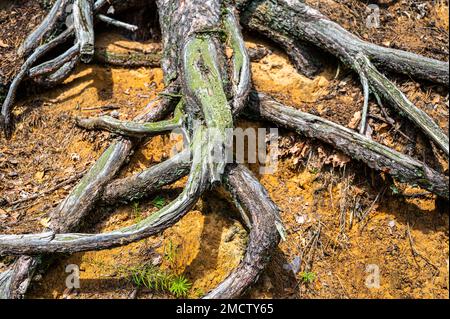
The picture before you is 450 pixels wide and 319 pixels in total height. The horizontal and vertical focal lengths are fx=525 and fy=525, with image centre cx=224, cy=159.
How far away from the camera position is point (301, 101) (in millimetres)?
5598

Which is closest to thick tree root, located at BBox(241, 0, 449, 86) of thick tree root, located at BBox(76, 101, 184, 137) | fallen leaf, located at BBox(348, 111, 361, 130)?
fallen leaf, located at BBox(348, 111, 361, 130)

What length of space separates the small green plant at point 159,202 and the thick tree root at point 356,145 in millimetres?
1319

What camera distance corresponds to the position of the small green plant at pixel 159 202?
191 inches

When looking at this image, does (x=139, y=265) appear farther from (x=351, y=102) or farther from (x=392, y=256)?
(x=351, y=102)

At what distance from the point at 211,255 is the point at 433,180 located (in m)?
2.12

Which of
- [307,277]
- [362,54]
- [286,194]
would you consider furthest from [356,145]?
[307,277]

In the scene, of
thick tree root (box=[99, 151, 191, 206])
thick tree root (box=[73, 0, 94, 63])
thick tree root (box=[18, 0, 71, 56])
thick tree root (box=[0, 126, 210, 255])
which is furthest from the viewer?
thick tree root (box=[18, 0, 71, 56])

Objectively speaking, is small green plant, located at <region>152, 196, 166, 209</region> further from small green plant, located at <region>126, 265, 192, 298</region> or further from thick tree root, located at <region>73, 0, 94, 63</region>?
thick tree root, located at <region>73, 0, 94, 63</region>

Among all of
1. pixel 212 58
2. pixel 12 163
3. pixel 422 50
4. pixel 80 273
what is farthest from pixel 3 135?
pixel 422 50

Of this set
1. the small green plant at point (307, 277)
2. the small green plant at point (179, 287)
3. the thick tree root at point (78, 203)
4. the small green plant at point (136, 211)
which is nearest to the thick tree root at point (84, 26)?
the thick tree root at point (78, 203)

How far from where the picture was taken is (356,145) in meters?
4.94

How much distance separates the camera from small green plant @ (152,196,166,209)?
191 inches

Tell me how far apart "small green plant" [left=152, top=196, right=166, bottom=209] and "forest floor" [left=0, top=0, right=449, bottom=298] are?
3 centimetres

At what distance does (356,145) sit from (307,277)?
4.30ft
